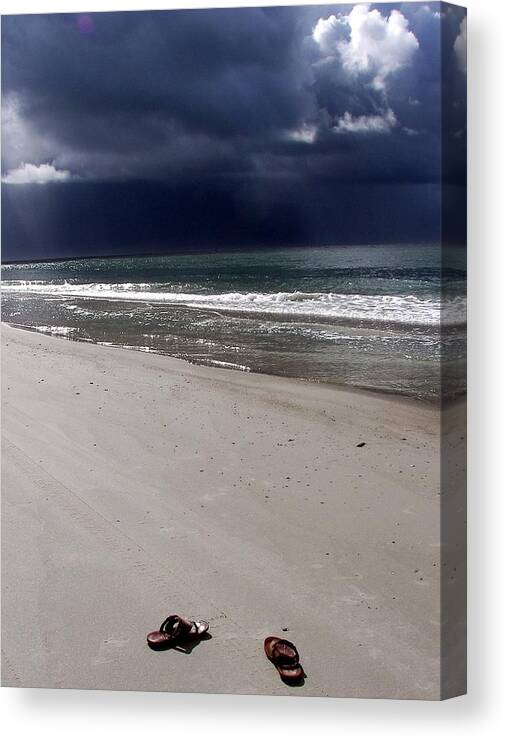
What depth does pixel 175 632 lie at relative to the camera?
2932mm

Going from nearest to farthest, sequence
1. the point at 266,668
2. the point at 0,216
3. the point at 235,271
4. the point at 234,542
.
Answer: the point at 266,668 → the point at 234,542 → the point at 0,216 → the point at 235,271

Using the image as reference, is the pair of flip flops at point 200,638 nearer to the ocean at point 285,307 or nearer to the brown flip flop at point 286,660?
the brown flip flop at point 286,660

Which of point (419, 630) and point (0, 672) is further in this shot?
point (0, 672)

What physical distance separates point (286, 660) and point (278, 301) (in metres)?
1.40

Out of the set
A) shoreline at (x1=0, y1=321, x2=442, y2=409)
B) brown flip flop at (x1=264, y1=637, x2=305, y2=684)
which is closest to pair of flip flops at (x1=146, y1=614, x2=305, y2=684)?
brown flip flop at (x1=264, y1=637, x2=305, y2=684)

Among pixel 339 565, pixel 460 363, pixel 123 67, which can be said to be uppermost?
pixel 123 67

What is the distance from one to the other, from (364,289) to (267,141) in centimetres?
72

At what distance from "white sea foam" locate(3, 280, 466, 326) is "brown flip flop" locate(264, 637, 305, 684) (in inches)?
49.8

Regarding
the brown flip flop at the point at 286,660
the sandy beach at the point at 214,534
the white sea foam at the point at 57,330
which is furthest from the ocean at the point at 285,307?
the brown flip flop at the point at 286,660

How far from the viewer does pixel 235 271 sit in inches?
142

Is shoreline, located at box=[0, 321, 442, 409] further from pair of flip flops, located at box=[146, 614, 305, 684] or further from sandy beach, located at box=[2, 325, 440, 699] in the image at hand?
pair of flip flops, located at box=[146, 614, 305, 684]

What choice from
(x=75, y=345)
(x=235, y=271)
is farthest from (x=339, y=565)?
(x=75, y=345)

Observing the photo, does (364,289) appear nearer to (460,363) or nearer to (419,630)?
(460,363)

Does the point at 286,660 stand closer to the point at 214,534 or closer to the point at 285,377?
the point at 214,534
